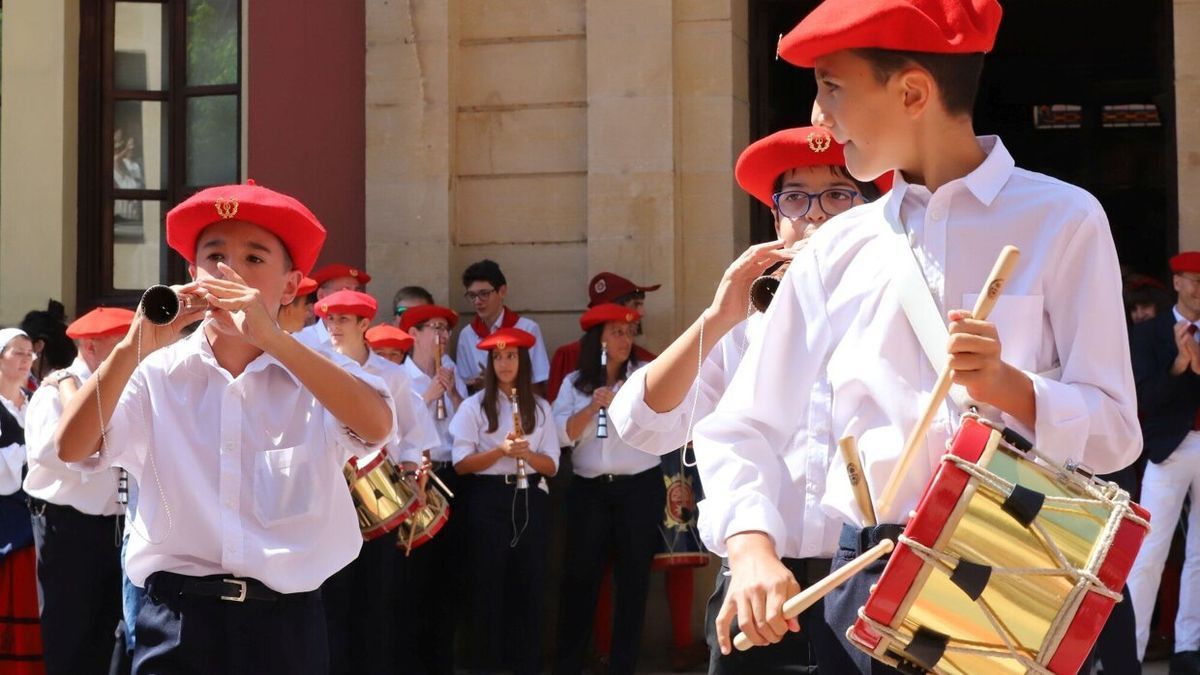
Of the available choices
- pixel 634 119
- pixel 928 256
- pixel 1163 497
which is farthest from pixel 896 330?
pixel 634 119

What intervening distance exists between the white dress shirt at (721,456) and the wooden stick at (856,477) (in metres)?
0.15

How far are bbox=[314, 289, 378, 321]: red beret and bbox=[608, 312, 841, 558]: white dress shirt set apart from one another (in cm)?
499

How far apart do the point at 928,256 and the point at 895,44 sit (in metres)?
0.36

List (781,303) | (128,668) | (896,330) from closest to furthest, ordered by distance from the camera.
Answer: (896,330), (781,303), (128,668)

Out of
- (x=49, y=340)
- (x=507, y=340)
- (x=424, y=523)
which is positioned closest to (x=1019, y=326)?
(x=424, y=523)

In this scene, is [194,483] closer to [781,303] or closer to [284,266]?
[284,266]

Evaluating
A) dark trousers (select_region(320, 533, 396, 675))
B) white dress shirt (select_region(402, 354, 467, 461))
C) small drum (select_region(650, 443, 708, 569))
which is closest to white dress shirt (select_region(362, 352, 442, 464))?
white dress shirt (select_region(402, 354, 467, 461))

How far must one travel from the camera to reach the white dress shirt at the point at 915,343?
2967 millimetres

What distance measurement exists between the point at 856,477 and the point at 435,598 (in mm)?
7759

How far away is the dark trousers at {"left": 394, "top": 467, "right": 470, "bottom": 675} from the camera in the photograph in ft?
34.0

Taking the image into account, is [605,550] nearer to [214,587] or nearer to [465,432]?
[465,432]

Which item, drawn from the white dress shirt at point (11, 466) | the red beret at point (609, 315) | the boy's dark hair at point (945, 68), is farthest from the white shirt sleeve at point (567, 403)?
the boy's dark hair at point (945, 68)

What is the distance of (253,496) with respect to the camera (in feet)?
16.0

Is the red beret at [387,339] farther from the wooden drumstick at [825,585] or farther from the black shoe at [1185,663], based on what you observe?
the wooden drumstick at [825,585]
